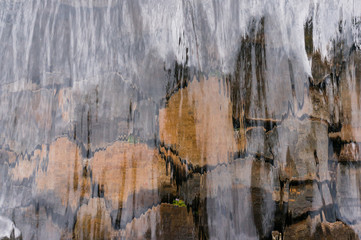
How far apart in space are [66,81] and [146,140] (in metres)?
0.85

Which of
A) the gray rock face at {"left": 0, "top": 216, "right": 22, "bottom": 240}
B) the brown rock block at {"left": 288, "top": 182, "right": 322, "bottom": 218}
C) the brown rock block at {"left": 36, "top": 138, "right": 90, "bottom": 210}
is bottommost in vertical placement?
the gray rock face at {"left": 0, "top": 216, "right": 22, "bottom": 240}

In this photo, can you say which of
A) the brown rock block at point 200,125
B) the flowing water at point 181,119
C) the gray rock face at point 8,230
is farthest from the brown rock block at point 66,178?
the brown rock block at point 200,125

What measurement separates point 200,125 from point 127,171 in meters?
0.70

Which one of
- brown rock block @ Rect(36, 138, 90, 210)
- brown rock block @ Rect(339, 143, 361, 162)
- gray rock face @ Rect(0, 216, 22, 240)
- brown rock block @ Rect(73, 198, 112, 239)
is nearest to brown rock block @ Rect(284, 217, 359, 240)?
brown rock block @ Rect(339, 143, 361, 162)

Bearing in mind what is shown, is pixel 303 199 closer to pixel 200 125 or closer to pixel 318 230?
pixel 318 230

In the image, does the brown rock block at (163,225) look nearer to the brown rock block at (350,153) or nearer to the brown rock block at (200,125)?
the brown rock block at (200,125)

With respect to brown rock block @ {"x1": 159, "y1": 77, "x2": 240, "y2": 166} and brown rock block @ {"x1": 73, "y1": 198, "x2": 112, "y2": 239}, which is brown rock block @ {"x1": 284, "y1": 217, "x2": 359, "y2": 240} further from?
brown rock block @ {"x1": 73, "y1": 198, "x2": 112, "y2": 239}

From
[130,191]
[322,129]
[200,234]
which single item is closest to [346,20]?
[322,129]

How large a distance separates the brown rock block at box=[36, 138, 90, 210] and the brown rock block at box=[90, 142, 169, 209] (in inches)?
4.1

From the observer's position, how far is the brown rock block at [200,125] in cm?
213

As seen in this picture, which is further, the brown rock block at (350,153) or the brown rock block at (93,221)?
the brown rock block at (350,153)

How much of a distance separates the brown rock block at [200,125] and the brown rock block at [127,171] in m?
0.20

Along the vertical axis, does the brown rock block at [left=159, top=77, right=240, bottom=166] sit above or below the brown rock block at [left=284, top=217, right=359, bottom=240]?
above

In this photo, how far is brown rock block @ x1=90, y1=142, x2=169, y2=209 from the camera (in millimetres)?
2080
